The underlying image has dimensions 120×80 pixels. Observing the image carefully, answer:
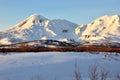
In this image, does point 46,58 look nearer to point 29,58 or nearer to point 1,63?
point 29,58

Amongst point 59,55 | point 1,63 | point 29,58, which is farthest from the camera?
point 59,55

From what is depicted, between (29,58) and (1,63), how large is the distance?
321 centimetres

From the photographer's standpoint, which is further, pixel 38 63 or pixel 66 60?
pixel 66 60

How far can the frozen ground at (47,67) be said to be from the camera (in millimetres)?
21891

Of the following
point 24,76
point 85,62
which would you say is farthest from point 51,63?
point 24,76

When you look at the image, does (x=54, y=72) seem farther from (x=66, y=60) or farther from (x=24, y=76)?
(x=66, y=60)

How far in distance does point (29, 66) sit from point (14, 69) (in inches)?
60.1

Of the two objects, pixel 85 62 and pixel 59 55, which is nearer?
pixel 85 62

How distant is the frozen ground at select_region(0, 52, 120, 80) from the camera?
21.9m

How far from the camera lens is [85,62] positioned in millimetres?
A: 27984

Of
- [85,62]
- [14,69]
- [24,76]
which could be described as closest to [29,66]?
[14,69]

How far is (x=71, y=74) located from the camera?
917 inches

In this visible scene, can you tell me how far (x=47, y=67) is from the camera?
24828 mm

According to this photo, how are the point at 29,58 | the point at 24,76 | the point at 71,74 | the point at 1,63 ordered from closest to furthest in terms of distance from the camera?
the point at 24,76, the point at 71,74, the point at 1,63, the point at 29,58
